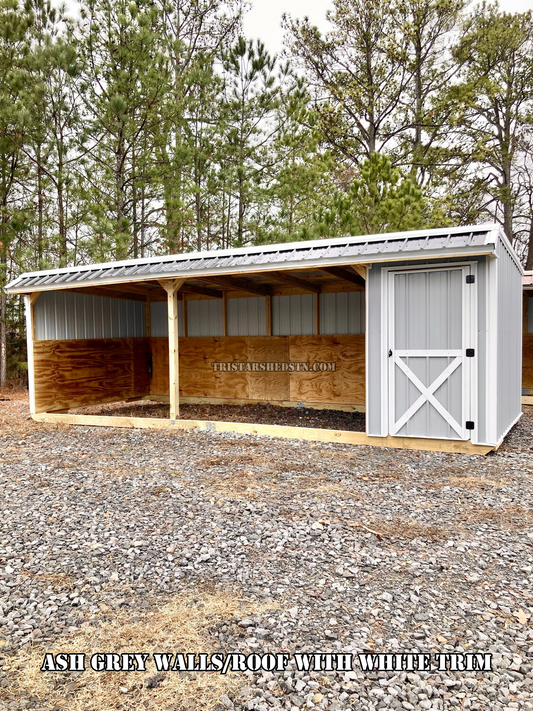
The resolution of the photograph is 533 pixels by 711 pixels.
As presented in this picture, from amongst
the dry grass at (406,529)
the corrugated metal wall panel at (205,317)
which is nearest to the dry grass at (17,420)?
the corrugated metal wall panel at (205,317)

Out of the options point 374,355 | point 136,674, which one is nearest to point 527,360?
point 374,355

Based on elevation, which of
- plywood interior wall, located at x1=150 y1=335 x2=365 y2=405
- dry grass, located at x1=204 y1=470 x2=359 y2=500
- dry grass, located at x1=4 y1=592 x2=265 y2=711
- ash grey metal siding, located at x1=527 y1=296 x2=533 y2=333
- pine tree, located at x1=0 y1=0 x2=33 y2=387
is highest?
pine tree, located at x1=0 y1=0 x2=33 y2=387

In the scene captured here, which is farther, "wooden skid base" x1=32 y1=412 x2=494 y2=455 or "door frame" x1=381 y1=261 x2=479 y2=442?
"wooden skid base" x1=32 y1=412 x2=494 y2=455

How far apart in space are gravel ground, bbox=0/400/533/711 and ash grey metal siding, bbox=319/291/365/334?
10.9ft

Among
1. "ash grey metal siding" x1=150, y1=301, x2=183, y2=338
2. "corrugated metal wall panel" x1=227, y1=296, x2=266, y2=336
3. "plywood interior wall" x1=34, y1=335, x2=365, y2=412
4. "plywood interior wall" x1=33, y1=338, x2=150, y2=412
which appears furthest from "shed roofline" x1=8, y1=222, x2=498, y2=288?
"ash grey metal siding" x1=150, y1=301, x2=183, y2=338

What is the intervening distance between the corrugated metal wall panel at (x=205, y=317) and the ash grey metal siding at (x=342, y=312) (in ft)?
6.54

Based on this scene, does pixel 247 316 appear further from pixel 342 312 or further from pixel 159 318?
pixel 159 318

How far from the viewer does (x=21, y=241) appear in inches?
465

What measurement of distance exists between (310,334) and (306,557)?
19.3ft

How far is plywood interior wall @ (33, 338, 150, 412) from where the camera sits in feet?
26.3

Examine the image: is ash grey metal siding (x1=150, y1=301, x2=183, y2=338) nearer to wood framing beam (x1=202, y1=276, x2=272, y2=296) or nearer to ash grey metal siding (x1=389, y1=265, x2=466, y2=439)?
wood framing beam (x1=202, y1=276, x2=272, y2=296)

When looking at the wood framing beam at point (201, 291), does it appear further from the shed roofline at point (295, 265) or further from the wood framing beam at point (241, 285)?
the shed roofline at point (295, 265)

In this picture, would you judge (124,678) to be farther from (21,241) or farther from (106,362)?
(21,241)

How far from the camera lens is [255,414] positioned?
8.23 m
